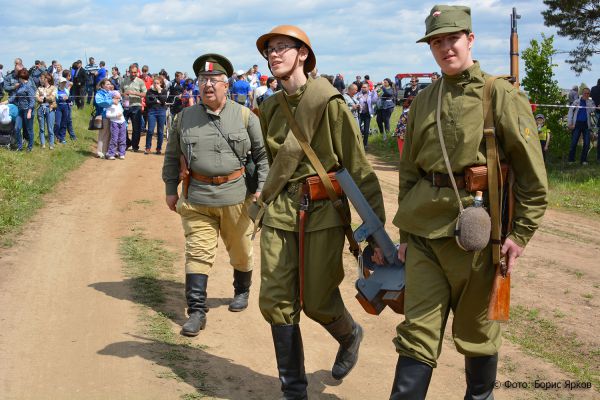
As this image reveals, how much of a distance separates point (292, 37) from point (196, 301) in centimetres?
261

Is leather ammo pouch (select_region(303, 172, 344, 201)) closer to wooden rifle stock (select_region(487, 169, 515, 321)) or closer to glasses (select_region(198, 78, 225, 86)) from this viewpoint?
wooden rifle stock (select_region(487, 169, 515, 321))

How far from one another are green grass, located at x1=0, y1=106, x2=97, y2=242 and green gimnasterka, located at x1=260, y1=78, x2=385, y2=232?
239 inches

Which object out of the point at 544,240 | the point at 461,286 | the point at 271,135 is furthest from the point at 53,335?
the point at 544,240

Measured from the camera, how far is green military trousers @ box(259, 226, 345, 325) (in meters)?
4.75

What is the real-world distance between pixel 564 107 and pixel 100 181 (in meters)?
11.3

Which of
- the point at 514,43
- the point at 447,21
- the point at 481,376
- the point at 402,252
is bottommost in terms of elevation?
the point at 481,376

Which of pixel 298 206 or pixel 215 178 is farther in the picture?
pixel 215 178

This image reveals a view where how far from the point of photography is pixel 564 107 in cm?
2005

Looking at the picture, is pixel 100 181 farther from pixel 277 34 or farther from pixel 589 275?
pixel 277 34

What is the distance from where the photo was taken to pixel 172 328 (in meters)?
6.59

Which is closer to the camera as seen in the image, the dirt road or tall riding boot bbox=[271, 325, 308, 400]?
tall riding boot bbox=[271, 325, 308, 400]

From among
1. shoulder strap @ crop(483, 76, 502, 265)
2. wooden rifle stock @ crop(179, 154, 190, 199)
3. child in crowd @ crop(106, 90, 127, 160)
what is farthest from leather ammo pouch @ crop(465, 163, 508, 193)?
child in crowd @ crop(106, 90, 127, 160)

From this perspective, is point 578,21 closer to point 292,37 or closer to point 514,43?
point 514,43

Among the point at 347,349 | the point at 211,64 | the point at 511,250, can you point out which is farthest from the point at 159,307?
the point at 511,250
